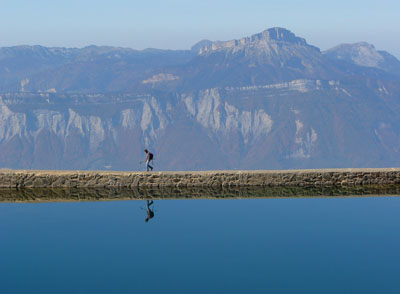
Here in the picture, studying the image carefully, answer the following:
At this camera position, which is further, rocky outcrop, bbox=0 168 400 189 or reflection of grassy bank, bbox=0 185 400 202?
rocky outcrop, bbox=0 168 400 189

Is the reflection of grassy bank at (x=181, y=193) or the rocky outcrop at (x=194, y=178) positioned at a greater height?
the rocky outcrop at (x=194, y=178)

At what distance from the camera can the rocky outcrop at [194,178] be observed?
32750 millimetres

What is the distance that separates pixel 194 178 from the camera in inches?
1294

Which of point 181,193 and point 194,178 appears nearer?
point 181,193

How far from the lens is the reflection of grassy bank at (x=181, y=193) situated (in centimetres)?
3039

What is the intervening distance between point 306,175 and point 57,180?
40.4 feet

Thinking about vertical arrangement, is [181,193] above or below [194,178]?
below

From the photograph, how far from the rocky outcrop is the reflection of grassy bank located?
0.55 meters

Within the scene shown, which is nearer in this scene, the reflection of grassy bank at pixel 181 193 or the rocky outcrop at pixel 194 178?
the reflection of grassy bank at pixel 181 193

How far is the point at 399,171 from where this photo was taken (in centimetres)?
3325

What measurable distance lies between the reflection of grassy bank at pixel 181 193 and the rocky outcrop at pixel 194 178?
55cm

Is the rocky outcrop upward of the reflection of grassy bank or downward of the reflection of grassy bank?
upward

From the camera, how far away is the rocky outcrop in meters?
32.8

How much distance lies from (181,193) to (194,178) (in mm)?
1828
